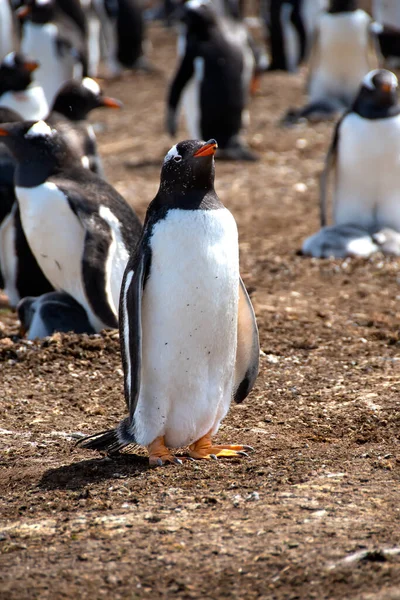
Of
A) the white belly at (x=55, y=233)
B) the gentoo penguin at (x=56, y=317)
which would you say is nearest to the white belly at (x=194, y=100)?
the white belly at (x=55, y=233)

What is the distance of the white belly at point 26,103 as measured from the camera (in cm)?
853

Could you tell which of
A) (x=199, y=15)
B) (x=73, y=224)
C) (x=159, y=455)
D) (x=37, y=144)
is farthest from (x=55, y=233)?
(x=199, y=15)

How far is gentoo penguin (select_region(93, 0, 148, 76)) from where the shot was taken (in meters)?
18.2

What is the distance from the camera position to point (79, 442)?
3.86m

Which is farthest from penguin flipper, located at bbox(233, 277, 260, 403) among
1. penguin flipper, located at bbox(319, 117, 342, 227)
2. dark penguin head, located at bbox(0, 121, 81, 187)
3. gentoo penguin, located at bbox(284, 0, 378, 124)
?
gentoo penguin, located at bbox(284, 0, 378, 124)

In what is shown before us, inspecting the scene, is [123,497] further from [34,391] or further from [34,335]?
[34,335]

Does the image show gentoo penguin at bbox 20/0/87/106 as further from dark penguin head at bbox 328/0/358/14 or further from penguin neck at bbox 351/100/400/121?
penguin neck at bbox 351/100/400/121

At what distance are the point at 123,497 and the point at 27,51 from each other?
10.0m

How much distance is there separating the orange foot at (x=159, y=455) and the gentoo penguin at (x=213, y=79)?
7.61 m

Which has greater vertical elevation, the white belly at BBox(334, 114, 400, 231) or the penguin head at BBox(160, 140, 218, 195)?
the penguin head at BBox(160, 140, 218, 195)

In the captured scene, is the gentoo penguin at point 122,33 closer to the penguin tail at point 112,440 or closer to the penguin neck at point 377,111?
the penguin neck at point 377,111

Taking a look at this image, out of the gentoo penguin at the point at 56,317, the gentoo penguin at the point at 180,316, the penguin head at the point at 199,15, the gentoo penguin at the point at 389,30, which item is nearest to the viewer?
the gentoo penguin at the point at 180,316

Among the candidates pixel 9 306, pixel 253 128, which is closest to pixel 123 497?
pixel 9 306

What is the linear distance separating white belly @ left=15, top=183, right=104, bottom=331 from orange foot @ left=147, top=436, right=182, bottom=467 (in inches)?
73.8
